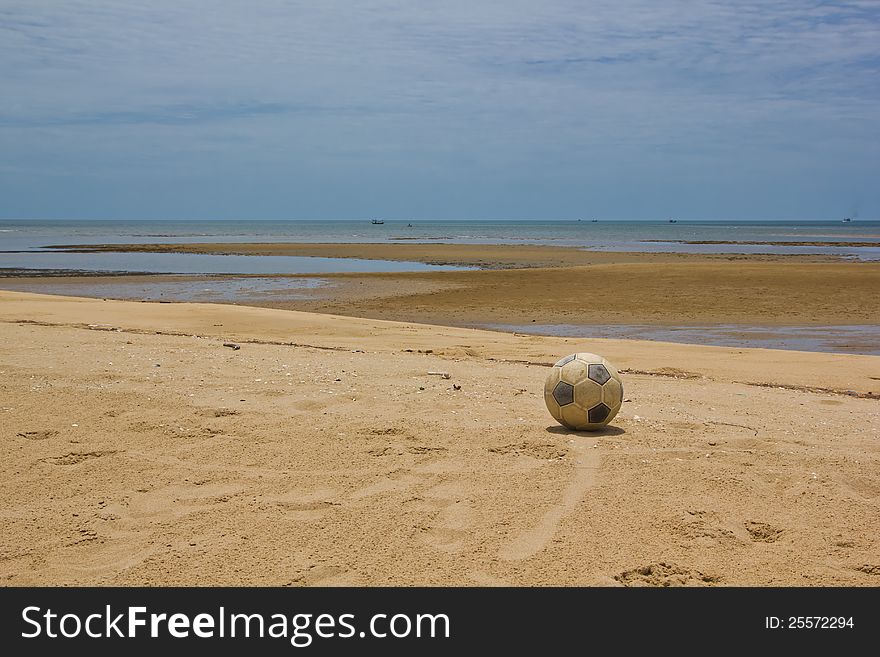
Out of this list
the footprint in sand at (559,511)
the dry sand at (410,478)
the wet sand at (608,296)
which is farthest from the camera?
the wet sand at (608,296)

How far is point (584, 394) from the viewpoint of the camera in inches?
275

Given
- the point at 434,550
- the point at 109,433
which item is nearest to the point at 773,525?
the point at 434,550

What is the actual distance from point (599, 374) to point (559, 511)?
2.04 m

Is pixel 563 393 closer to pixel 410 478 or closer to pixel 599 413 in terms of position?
pixel 599 413

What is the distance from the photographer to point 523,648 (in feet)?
12.7

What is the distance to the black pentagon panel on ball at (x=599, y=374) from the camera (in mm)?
7086

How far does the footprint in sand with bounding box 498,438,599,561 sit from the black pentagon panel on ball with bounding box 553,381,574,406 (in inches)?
20.1

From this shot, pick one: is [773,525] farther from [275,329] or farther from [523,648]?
[275,329]

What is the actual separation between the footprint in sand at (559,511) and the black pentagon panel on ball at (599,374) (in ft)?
2.25

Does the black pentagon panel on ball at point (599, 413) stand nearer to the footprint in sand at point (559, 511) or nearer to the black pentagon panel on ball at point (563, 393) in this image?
the black pentagon panel on ball at point (563, 393)

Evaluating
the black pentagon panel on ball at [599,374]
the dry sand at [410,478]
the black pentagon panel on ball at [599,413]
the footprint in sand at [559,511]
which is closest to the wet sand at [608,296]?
the dry sand at [410,478]

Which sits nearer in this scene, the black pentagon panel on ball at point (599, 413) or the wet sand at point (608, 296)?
the black pentagon panel on ball at point (599, 413)

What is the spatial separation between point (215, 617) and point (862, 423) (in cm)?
620

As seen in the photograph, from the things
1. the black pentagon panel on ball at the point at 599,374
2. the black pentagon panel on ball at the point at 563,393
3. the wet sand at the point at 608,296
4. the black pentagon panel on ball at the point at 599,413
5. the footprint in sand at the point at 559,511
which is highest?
the wet sand at the point at 608,296
